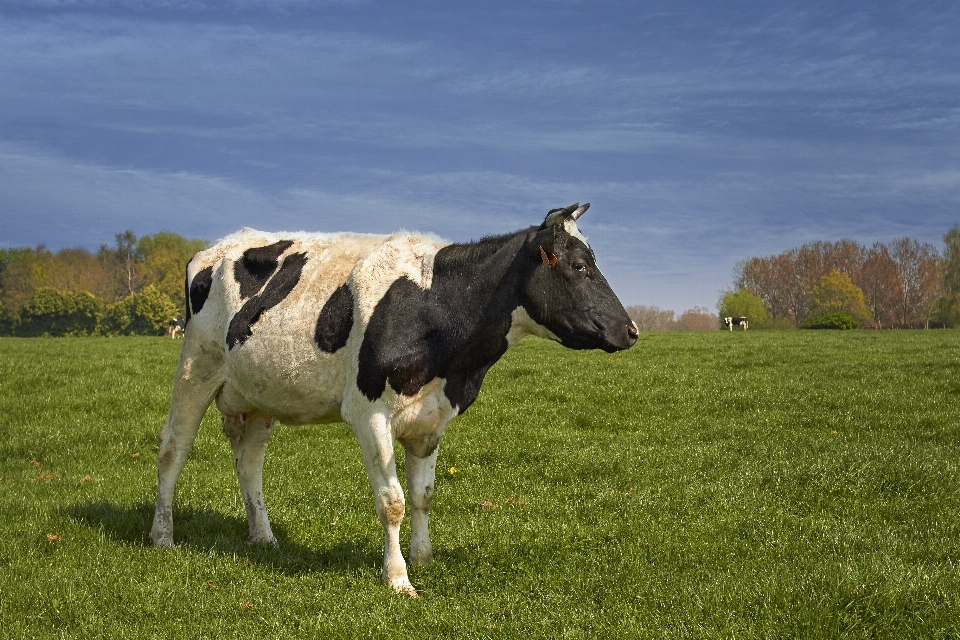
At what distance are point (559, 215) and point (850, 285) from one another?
417 feet

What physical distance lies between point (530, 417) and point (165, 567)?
957 centimetres

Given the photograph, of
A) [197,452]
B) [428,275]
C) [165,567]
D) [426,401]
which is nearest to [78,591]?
[165,567]

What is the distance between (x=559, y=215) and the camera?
7602 mm

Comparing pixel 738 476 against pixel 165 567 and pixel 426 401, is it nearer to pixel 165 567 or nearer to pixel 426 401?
pixel 426 401

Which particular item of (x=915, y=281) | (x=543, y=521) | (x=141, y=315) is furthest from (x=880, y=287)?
(x=543, y=521)

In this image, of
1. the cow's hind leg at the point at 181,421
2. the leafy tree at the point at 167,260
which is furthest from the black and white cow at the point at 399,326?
the leafy tree at the point at 167,260

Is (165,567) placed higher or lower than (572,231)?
lower

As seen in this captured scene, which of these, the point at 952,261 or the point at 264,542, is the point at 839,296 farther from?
the point at 264,542

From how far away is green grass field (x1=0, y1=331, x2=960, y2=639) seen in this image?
6965mm

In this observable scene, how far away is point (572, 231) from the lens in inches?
305

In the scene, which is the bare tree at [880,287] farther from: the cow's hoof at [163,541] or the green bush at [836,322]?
the cow's hoof at [163,541]

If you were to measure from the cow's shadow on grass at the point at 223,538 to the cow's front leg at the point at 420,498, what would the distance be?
0.55m

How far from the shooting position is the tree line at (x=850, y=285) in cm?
12300

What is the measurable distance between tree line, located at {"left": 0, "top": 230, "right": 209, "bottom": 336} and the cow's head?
79.7 metres
